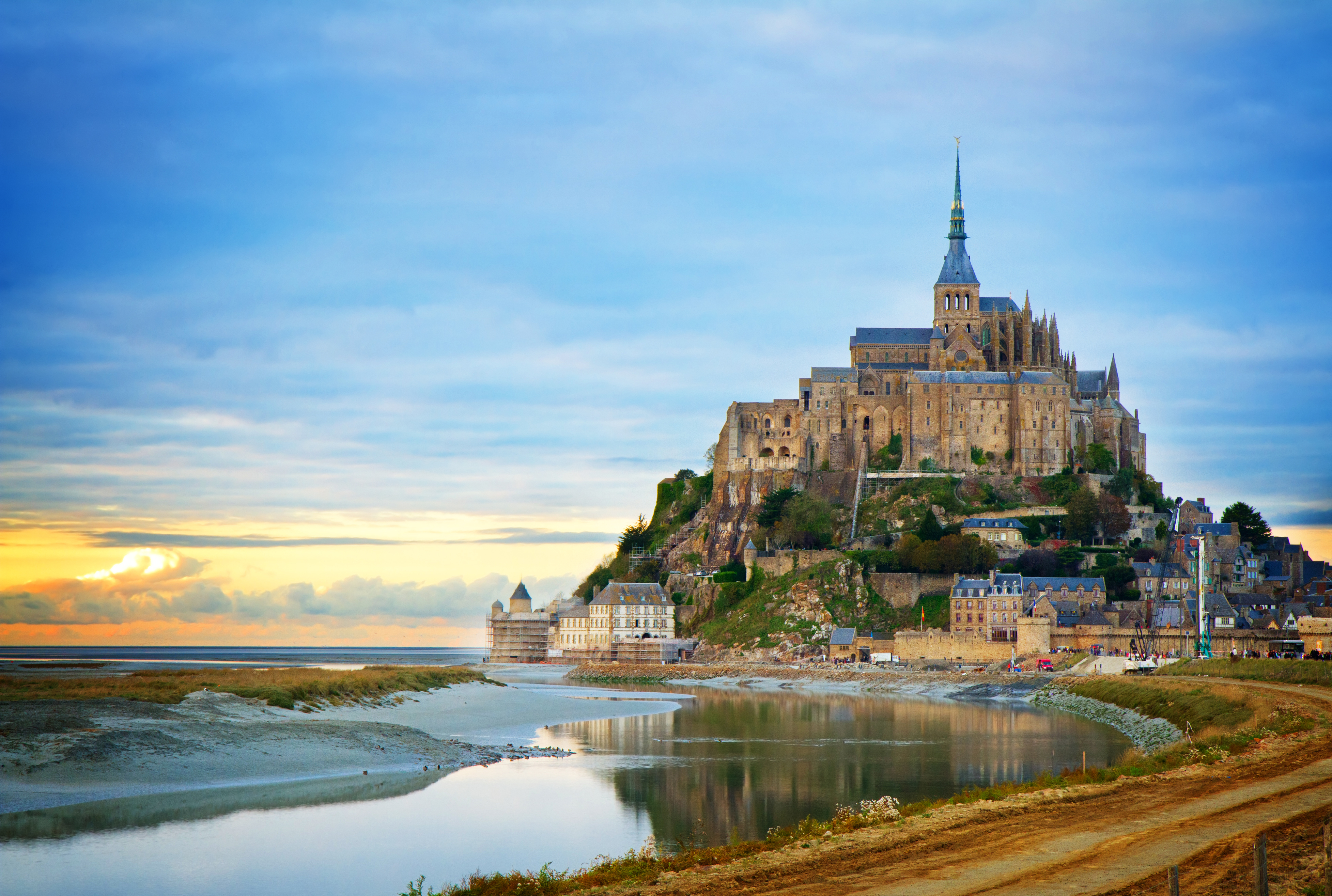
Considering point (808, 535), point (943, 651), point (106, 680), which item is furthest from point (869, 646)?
point (106, 680)

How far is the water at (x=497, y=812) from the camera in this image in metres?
20.2

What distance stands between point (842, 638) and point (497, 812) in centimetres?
5992

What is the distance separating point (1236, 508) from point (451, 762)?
74.3m

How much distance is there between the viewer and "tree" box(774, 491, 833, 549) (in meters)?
95.4

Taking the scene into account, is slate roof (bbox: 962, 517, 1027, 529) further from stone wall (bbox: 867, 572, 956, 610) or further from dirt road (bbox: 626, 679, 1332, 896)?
dirt road (bbox: 626, 679, 1332, 896)

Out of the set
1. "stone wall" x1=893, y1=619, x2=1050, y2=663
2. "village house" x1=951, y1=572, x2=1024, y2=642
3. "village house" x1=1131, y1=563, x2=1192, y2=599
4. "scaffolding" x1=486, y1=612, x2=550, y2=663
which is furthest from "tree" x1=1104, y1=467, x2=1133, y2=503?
"scaffolding" x1=486, y1=612, x2=550, y2=663

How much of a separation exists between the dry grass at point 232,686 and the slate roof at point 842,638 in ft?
111

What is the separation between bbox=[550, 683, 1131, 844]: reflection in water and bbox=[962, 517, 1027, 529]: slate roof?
105 feet

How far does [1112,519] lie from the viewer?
293 ft

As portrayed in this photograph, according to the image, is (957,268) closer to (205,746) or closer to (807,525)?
(807,525)

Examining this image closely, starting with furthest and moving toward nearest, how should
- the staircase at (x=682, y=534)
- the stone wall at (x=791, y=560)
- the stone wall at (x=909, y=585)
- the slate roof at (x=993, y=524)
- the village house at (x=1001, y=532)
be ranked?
the staircase at (x=682, y=534) → the stone wall at (x=791, y=560) → the slate roof at (x=993, y=524) → the village house at (x=1001, y=532) → the stone wall at (x=909, y=585)

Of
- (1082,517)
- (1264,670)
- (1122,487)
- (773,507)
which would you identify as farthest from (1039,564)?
(1264,670)

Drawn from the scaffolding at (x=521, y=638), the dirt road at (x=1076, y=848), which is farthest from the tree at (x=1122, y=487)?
the dirt road at (x=1076, y=848)

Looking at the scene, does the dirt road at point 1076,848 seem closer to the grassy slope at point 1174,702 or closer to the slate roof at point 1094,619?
the grassy slope at point 1174,702
